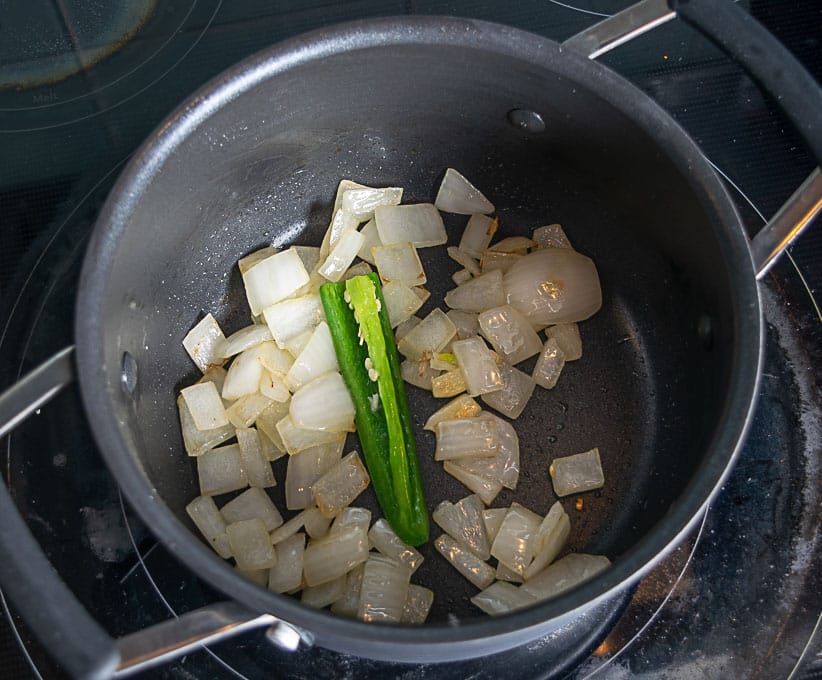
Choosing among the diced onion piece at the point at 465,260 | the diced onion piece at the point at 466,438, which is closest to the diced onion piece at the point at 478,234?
the diced onion piece at the point at 465,260

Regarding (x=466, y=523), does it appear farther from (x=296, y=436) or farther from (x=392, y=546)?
(x=296, y=436)

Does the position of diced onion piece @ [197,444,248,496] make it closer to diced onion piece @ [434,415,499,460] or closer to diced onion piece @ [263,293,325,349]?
diced onion piece @ [263,293,325,349]

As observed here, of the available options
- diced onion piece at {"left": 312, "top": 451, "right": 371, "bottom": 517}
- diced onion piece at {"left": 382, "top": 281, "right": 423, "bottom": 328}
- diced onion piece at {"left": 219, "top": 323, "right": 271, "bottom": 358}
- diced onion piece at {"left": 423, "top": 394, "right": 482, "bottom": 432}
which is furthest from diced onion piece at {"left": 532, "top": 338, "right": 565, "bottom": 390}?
diced onion piece at {"left": 219, "top": 323, "right": 271, "bottom": 358}

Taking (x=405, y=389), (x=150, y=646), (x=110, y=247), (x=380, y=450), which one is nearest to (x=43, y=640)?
(x=150, y=646)

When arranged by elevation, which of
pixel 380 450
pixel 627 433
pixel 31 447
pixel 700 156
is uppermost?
pixel 700 156

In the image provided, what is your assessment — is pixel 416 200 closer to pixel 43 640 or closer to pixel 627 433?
pixel 627 433

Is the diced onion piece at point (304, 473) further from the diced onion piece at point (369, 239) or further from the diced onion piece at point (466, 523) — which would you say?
the diced onion piece at point (369, 239)

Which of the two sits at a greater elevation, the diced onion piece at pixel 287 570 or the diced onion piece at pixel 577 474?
the diced onion piece at pixel 287 570
